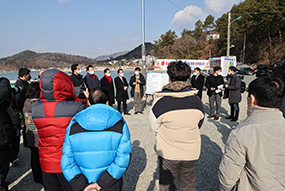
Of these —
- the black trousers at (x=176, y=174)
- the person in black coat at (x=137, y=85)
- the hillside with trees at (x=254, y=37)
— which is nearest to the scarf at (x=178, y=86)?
the black trousers at (x=176, y=174)

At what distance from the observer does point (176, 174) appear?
176 centimetres

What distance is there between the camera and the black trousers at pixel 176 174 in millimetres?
1708

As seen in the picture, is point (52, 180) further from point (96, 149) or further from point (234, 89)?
point (234, 89)

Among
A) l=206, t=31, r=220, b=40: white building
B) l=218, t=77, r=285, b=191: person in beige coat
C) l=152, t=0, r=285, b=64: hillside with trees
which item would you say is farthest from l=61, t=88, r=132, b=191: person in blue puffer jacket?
l=206, t=31, r=220, b=40: white building

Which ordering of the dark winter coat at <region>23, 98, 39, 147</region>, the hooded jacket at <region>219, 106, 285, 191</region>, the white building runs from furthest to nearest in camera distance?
the white building → the dark winter coat at <region>23, 98, 39, 147</region> → the hooded jacket at <region>219, 106, 285, 191</region>

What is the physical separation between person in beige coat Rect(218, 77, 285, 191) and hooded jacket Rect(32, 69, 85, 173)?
5.01ft

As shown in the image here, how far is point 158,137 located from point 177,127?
0.29m

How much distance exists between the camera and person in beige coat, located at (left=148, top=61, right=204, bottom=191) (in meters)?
1.62

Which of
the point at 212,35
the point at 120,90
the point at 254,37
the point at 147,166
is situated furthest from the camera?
the point at 212,35

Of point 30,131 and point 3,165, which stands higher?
point 30,131

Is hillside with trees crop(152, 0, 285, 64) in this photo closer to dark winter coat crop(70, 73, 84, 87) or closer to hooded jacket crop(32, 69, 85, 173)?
dark winter coat crop(70, 73, 84, 87)

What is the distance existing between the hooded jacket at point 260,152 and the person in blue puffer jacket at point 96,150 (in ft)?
2.92

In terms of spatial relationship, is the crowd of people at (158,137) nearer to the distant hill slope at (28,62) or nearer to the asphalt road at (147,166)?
the asphalt road at (147,166)

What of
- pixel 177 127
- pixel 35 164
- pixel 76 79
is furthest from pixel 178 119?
pixel 76 79
